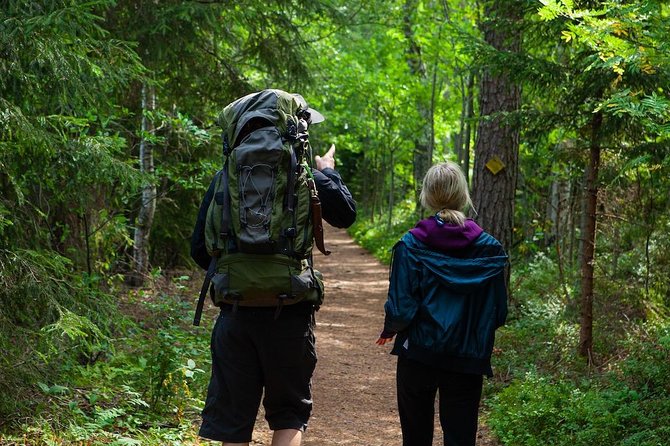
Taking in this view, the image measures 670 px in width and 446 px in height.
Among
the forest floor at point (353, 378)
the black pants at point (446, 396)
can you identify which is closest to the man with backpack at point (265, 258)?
the black pants at point (446, 396)

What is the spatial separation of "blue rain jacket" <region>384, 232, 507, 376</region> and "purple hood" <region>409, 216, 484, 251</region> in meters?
0.03

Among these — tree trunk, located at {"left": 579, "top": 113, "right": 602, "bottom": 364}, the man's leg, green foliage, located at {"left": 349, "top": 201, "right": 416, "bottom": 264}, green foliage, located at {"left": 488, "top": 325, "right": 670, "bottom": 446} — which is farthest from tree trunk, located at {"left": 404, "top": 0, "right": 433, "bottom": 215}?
the man's leg

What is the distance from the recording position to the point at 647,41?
4.28 metres

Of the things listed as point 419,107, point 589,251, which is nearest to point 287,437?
point 589,251

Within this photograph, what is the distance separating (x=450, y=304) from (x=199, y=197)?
8574 mm

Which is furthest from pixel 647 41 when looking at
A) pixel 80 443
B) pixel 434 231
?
pixel 80 443

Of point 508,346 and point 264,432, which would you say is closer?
point 264,432

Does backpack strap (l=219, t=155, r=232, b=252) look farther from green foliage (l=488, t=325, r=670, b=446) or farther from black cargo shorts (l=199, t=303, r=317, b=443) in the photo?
green foliage (l=488, t=325, r=670, b=446)

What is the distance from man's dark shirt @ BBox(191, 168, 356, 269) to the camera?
3.64m

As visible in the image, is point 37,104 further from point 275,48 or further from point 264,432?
point 275,48

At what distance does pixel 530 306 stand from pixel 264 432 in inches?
187

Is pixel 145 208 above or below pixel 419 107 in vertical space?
below

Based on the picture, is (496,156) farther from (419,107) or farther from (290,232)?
(419,107)

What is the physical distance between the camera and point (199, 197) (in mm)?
11898
